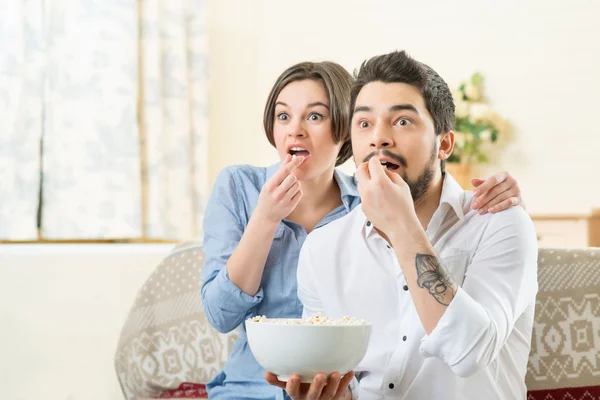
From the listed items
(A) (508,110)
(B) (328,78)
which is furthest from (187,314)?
(A) (508,110)

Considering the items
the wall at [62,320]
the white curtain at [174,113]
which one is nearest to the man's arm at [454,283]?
the wall at [62,320]

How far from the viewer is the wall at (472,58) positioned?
442 centimetres

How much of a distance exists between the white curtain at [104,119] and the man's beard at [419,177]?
2524mm

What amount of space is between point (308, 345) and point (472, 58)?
149 inches

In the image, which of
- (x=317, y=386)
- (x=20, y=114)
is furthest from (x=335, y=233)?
(x=20, y=114)

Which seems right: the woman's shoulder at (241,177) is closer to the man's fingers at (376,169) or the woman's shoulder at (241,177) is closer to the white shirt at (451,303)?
the white shirt at (451,303)

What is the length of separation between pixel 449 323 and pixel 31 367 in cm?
200

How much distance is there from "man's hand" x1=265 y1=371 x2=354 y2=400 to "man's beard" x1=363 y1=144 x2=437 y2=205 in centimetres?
36

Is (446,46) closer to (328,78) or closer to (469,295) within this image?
(328,78)

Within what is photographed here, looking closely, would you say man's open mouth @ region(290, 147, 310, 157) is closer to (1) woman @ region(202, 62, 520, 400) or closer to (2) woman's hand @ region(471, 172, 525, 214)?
(1) woman @ region(202, 62, 520, 400)

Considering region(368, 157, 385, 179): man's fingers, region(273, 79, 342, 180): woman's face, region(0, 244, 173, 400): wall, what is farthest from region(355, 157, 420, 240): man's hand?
region(0, 244, 173, 400): wall

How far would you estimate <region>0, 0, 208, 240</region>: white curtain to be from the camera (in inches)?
140

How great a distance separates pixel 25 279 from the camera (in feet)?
9.16

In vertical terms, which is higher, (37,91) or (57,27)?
(57,27)
